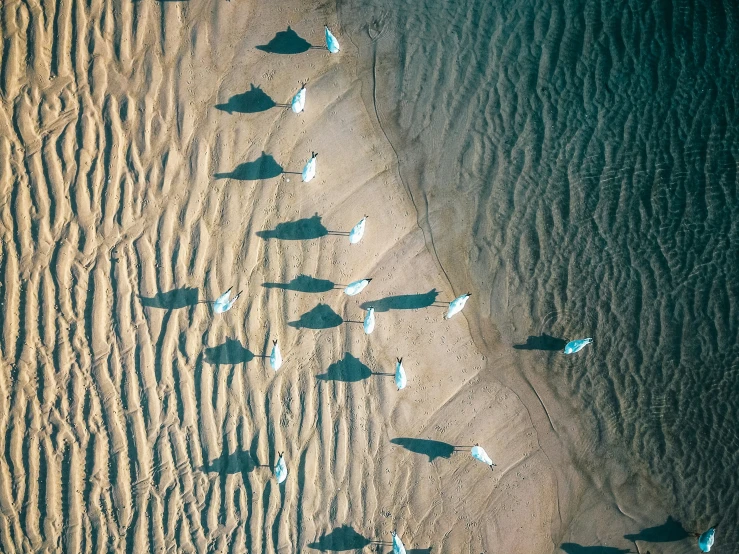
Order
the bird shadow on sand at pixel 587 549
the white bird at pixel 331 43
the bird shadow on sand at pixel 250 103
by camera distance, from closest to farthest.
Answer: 1. the white bird at pixel 331 43
2. the bird shadow on sand at pixel 250 103
3. the bird shadow on sand at pixel 587 549

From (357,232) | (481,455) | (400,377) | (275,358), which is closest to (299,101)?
(357,232)

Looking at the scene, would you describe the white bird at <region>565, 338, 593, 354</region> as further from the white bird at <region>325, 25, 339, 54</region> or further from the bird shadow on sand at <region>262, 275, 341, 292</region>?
the white bird at <region>325, 25, 339, 54</region>

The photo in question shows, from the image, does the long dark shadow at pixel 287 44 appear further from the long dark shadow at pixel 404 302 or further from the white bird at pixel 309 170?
the long dark shadow at pixel 404 302

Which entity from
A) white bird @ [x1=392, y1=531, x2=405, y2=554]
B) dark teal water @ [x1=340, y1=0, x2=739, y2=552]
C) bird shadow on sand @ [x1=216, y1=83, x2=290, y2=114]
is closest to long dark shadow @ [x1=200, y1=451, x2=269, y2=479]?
white bird @ [x1=392, y1=531, x2=405, y2=554]

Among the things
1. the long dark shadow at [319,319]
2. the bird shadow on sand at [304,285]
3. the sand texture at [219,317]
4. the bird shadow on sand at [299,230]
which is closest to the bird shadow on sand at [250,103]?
the sand texture at [219,317]

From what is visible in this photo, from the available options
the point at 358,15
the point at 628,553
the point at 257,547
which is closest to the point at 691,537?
the point at 628,553

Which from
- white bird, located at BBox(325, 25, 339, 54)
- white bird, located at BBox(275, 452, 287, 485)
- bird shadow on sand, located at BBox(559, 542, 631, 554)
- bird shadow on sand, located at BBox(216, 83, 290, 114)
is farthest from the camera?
bird shadow on sand, located at BBox(559, 542, 631, 554)
